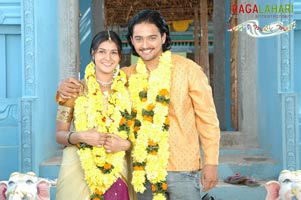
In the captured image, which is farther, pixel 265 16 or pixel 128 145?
pixel 265 16

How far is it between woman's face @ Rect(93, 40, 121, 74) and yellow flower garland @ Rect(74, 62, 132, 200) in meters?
0.11

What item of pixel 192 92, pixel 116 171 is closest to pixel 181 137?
pixel 192 92

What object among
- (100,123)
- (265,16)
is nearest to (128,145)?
Answer: (100,123)

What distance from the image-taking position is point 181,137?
2.64 m

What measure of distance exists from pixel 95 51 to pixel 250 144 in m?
3.41

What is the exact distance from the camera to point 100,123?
8.73 feet

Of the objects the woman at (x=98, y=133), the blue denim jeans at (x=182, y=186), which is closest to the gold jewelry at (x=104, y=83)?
the woman at (x=98, y=133)

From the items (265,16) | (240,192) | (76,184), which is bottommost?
(240,192)

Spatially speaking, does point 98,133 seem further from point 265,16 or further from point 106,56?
point 265,16

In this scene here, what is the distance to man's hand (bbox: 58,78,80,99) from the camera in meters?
2.65

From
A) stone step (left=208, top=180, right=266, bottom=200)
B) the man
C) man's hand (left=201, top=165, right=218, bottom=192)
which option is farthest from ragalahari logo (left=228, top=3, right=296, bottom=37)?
man's hand (left=201, top=165, right=218, bottom=192)

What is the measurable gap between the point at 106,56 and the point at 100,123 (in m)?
0.40

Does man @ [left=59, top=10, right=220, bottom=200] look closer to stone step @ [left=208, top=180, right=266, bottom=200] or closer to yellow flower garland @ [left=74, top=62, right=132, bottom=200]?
yellow flower garland @ [left=74, top=62, right=132, bottom=200]

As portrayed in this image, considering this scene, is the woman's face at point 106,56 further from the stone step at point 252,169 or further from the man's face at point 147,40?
the stone step at point 252,169
